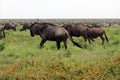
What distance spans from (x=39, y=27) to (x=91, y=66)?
769cm

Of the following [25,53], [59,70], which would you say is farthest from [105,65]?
[25,53]

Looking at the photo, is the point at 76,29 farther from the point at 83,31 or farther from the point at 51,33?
the point at 51,33

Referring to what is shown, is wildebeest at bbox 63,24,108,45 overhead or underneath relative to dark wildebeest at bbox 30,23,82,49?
underneath

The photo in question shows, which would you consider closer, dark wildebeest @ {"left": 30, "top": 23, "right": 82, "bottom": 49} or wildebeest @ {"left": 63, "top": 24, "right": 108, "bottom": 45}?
dark wildebeest @ {"left": 30, "top": 23, "right": 82, "bottom": 49}

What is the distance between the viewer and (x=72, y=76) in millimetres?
9234

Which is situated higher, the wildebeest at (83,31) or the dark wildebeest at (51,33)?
the dark wildebeest at (51,33)

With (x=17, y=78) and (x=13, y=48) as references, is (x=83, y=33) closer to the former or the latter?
(x=13, y=48)

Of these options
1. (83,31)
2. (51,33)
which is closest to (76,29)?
(83,31)

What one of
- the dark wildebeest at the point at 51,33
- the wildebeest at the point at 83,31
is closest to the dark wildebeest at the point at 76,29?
the wildebeest at the point at 83,31

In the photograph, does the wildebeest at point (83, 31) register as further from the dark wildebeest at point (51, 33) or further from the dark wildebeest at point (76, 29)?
the dark wildebeest at point (51, 33)

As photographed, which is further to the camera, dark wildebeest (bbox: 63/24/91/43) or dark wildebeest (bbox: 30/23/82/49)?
dark wildebeest (bbox: 63/24/91/43)

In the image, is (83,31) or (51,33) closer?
(51,33)

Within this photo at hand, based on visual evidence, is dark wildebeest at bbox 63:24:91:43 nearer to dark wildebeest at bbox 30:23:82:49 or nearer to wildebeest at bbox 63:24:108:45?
wildebeest at bbox 63:24:108:45

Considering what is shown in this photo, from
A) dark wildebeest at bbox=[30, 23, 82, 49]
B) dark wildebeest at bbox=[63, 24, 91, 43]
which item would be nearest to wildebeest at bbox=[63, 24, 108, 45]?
dark wildebeest at bbox=[63, 24, 91, 43]
